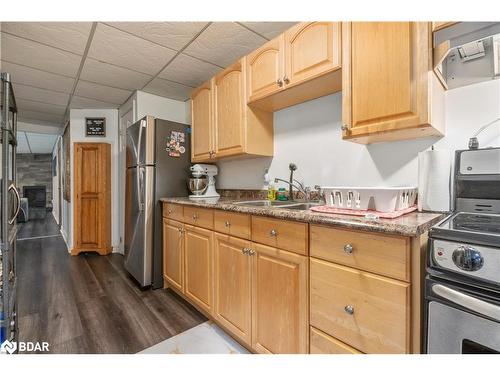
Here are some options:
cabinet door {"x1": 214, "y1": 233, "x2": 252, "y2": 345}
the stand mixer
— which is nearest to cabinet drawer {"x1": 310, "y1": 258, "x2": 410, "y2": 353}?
cabinet door {"x1": 214, "y1": 233, "x2": 252, "y2": 345}

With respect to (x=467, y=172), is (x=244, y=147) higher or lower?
higher

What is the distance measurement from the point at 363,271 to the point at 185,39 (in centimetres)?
209

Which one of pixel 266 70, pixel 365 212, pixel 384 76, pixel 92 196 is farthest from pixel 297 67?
pixel 92 196

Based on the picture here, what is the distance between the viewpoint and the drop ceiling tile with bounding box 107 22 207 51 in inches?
72.6

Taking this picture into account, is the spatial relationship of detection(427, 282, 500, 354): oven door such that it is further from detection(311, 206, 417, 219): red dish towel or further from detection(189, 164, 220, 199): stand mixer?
detection(189, 164, 220, 199): stand mixer

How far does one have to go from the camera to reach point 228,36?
2010 mm

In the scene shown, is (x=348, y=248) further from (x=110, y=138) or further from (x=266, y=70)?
(x=110, y=138)

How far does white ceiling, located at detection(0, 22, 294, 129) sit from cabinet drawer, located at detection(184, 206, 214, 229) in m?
1.37

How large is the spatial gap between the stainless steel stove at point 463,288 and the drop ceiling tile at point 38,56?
2.98 m

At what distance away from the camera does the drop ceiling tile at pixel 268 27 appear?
1.86 m

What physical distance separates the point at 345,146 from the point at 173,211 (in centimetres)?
151

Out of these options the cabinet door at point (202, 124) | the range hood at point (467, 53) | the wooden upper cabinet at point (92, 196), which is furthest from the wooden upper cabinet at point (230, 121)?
the wooden upper cabinet at point (92, 196)
